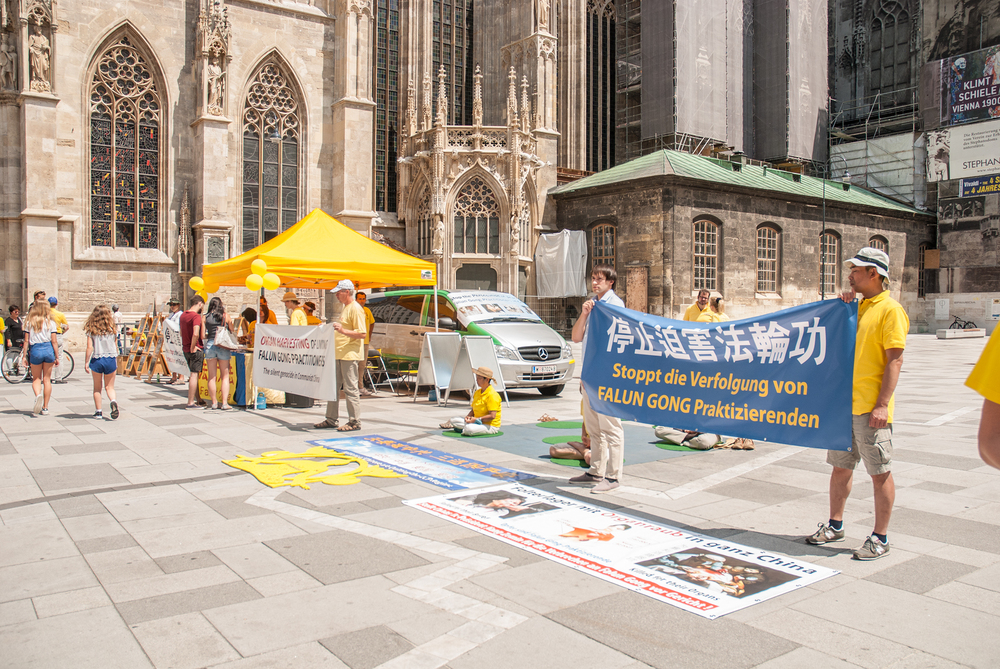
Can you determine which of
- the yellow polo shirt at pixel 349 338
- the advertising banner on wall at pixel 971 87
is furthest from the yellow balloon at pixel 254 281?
the advertising banner on wall at pixel 971 87

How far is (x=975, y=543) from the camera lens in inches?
197

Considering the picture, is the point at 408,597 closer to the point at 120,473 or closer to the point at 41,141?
the point at 120,473

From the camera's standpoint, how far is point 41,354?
10688 millimetres

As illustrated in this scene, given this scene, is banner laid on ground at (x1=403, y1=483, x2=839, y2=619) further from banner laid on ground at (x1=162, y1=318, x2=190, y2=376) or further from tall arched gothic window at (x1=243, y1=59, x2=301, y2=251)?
tall arched gothic window at (x1=243, y1=59, x2=301, y2=251)

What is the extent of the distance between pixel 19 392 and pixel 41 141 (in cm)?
1083

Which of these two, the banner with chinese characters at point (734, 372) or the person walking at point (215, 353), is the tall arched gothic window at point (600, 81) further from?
the banner with chinese characters at point (734, 372)

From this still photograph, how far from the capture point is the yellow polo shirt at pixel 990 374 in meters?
2.05

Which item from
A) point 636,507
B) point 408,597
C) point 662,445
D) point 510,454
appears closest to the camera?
point 408,597

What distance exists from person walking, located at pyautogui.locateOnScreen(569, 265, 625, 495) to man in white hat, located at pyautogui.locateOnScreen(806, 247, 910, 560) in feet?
6.93

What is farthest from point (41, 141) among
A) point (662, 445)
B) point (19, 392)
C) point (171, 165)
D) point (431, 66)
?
point (662, 445)

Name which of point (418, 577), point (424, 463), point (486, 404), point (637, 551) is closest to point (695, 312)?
point (486, 404)

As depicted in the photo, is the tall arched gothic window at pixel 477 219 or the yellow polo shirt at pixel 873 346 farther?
the tall arched gothic window at pixel 477 219

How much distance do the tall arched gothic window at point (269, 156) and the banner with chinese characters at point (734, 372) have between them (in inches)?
835

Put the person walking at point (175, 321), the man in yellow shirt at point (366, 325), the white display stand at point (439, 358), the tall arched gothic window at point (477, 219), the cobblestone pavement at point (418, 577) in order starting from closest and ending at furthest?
the cobblestone pavement at point (418, 577)
the white display stand at point (439, 358)
the man in yellow shirt at point (366, 325)
the person walking at point (175, 321)
the tall arched gothic window at point (477, 219)
